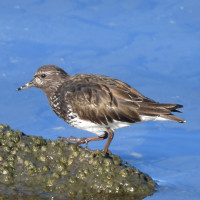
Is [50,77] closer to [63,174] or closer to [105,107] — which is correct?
[105,107]

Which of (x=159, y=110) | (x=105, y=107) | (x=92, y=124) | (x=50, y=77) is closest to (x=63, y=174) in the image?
(x=92, y=124)

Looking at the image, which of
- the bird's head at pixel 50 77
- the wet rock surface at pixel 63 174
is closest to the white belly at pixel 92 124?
the wet rock surface at pixel 63 174

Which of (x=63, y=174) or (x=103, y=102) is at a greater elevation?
(x=103, y=102)

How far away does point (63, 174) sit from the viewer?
8.76m

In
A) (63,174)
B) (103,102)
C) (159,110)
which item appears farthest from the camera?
(103,102)

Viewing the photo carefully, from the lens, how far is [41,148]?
908 cm

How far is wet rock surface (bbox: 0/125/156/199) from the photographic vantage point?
340 inches

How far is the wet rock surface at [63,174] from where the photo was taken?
8.64 metres

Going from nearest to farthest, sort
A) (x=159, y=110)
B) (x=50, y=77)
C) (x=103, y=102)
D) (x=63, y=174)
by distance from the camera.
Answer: (x=63, y=174) < (x=159, y=110) < (x=103, y=102) < (x=50, y=77)

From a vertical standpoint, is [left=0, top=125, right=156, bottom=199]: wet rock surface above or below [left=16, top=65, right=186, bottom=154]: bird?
below

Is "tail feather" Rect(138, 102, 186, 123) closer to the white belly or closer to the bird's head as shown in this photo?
the white belly

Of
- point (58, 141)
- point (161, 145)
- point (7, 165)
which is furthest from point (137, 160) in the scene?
point (7, 165)

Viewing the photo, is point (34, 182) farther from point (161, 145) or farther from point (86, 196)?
point (161, 145)

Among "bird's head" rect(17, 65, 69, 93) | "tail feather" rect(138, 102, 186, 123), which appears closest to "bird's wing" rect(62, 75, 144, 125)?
"tail feather" rect(138, 102, 186, 123)
